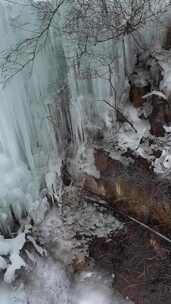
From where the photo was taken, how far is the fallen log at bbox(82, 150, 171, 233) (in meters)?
4.49

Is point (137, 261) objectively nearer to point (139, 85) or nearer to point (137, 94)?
point (137, 94)

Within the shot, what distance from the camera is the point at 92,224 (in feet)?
16.0

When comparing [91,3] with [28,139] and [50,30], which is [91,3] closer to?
[50,30]

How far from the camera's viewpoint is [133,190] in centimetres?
468

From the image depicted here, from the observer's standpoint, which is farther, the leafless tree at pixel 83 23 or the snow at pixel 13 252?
the snow at pixel 13 252

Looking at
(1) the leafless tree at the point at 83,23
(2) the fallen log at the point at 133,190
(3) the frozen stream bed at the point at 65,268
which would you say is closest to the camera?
(1) the leafless tree at the point at 83,23

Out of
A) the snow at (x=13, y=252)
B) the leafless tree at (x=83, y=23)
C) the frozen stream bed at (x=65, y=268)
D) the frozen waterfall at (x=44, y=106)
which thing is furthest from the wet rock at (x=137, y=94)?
the snow at (x=13, y=252)

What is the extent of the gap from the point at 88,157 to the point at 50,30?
5.84ft

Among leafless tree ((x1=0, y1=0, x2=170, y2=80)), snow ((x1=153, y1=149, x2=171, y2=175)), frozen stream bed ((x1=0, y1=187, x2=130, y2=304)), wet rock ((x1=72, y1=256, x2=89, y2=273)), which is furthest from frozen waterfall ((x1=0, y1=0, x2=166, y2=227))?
wet rock ((x1=72, y1=256, x2=89, y2=273))

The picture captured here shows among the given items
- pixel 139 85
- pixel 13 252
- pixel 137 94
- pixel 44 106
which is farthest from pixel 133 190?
pixel 13 252

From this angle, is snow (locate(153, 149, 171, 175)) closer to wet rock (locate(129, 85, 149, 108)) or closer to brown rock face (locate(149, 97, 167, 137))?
brown rock face (locate(149, 97, 167, 137))

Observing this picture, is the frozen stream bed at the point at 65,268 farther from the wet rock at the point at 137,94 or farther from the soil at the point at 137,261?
the wet rock at the point at 137,94

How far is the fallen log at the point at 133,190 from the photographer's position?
449cm

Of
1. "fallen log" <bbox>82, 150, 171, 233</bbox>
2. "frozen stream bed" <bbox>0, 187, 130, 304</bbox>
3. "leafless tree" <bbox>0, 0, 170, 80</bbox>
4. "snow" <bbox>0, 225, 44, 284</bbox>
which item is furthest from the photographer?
"snow" <bbox>0, 225, 44, 284</bbox>
